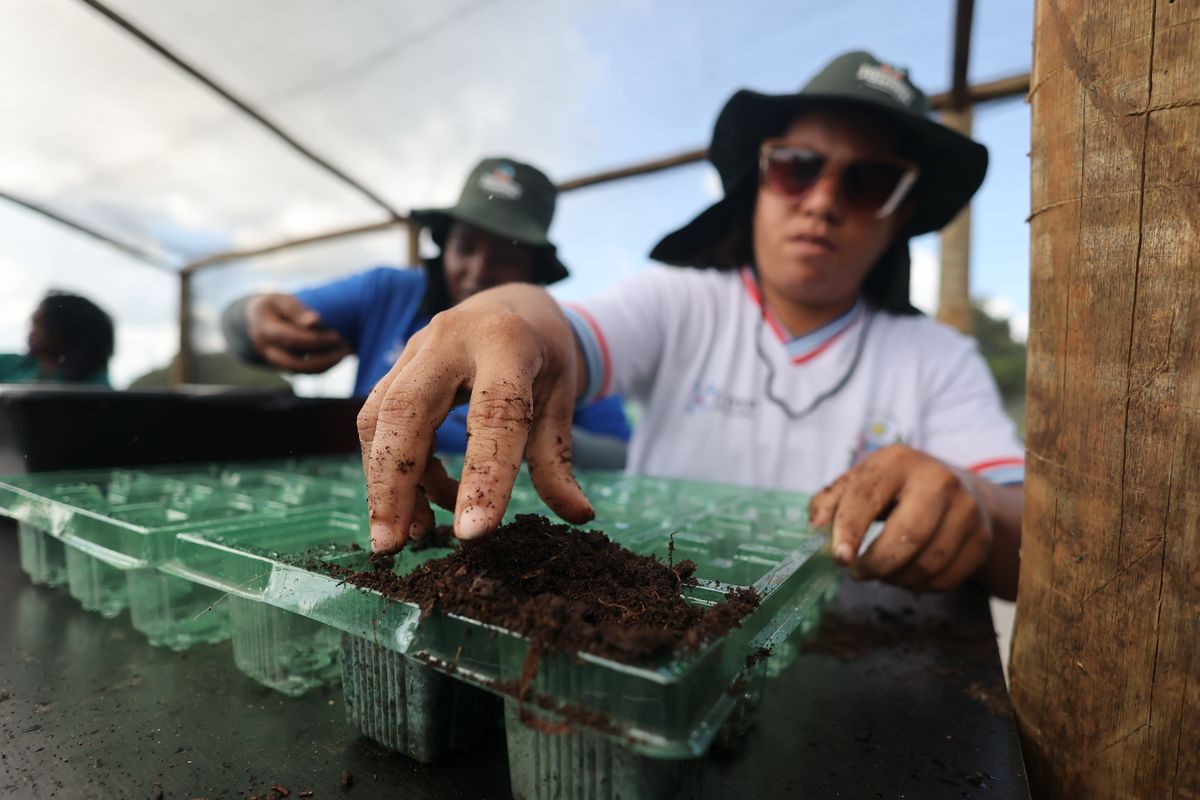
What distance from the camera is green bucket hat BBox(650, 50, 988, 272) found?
1.73 metres

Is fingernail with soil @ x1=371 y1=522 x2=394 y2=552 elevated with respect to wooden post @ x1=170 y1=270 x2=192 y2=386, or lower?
lower

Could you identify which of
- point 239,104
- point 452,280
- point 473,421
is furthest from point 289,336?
point 473,421

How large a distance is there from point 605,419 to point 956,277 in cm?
193

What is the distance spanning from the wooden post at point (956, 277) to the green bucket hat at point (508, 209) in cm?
192

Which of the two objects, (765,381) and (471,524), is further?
(765,381)

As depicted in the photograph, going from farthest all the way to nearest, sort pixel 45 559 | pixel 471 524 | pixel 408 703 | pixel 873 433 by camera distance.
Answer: pixel 873 433
pixel 45 559
pixel 408 703
pixel 471 524

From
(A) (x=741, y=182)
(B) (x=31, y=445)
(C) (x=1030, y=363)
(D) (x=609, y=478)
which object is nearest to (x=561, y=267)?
(A) (x=741, y=182)

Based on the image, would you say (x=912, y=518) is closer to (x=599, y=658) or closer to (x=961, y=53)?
(x=599, y=658)

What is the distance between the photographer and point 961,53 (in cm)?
234

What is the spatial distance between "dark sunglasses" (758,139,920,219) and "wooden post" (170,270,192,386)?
538 cm

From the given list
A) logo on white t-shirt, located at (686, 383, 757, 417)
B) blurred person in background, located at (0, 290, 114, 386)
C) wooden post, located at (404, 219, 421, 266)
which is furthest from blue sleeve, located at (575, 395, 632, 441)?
blurred person in background, located at (0, 290, 114, 386)

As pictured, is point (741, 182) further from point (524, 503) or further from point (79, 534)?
point (79, 534)

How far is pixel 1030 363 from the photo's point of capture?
0.79 m

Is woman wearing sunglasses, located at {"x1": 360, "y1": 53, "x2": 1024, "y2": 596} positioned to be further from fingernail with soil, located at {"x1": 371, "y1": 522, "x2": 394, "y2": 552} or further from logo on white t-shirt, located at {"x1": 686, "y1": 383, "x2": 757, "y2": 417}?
fingernail with soil, located at {"x1": 371, "y1": 522, "x2": 394, "y2": 552}
